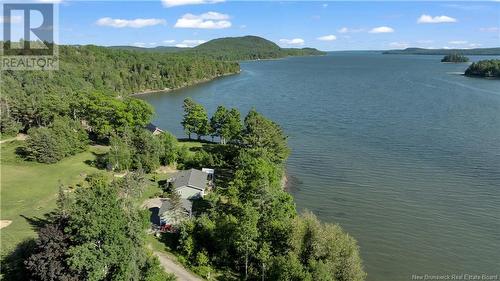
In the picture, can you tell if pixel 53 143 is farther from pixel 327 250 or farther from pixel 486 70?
pixel 486 70

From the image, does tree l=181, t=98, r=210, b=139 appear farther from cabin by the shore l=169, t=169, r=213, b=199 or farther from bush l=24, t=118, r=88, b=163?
cabin by the shore l=169, t=169, r=213, b=199

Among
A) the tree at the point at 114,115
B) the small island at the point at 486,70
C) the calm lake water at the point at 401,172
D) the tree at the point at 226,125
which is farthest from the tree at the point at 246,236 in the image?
the small island at the point at 486,70

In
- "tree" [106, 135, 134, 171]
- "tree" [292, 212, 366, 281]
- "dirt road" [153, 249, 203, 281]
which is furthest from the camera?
"tree" [106, 135, 134, 171]

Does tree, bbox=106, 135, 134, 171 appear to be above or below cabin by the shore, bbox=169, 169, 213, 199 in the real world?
above

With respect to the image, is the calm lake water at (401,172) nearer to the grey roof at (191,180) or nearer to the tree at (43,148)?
the grey roof at (191,180)

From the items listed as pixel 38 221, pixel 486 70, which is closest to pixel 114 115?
pixel 38 221

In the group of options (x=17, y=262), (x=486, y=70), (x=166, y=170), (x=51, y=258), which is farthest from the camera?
(x=486, y=70)

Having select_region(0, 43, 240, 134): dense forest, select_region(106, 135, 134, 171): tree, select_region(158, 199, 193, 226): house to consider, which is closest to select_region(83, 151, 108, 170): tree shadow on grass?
select_region(106, 135, 134, 171): tree

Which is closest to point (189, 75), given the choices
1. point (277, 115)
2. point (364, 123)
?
point (277, 115)
